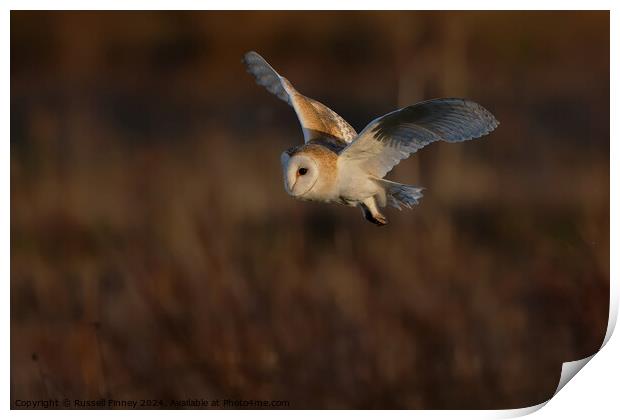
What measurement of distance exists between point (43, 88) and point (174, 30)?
73cm

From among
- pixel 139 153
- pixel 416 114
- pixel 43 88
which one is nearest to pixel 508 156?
pixel 139 153

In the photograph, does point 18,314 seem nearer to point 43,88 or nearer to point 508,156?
point 43,88

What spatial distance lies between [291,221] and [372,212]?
7.01 ft

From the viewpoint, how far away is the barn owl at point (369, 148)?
1932mm

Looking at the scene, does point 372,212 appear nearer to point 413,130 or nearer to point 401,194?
point 401,194

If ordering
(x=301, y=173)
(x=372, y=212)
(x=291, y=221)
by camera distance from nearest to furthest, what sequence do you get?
(x=301, y=173)
(x=372, y=212)
(x=291, y=221)

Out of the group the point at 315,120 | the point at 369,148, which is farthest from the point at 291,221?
the point at 369,148

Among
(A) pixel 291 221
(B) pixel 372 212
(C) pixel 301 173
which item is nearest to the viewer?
(C) pixel 301 173

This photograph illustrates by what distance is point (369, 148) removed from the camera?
2027 millimetres

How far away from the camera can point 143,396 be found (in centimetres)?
330

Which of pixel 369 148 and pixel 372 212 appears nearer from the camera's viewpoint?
pixel 369 148

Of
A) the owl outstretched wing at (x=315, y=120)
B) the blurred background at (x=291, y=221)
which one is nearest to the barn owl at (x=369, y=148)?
the owl outstretched wing at (x=315, y=120)

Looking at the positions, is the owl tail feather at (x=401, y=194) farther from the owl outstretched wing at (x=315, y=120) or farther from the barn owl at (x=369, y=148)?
the owl outstretched wing at (x=315, y=120)

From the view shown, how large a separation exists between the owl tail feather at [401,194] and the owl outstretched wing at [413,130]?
0.15 ft
